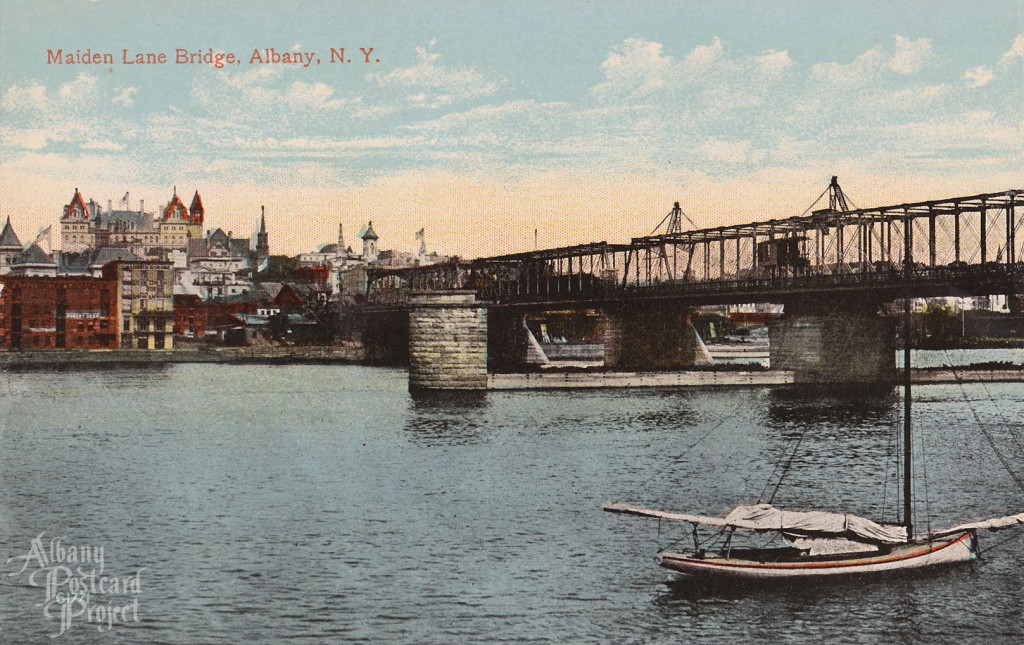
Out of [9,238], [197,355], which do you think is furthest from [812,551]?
[9,238]

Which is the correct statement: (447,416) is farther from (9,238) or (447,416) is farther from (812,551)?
(9,238)

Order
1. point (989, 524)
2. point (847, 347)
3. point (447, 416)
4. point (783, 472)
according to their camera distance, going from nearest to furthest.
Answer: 1. point (989, 524)
2. point (783, 472)
3. point (447, 416)
4. point (847, 347)

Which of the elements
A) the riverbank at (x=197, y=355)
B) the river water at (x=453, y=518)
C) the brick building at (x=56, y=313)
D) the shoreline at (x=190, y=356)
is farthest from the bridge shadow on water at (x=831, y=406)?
the brick building at (x=56, y=313)

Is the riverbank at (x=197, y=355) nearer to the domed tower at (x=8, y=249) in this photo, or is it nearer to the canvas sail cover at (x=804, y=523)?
the domed tower at (x=8, y=249)

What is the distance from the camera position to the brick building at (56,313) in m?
154

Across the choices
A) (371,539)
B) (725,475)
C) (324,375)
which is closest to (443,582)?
(371,539)

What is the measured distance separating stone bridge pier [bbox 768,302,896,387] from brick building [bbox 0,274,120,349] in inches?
4108

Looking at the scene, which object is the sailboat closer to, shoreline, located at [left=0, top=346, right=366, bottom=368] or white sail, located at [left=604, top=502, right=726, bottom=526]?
white sail, located at [left=604, top=502, right=726, bottom=526]

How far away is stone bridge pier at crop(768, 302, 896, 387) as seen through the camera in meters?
101

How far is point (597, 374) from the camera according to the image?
10275cm

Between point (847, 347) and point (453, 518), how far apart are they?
70866 mm

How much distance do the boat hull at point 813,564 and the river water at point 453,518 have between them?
45 cm

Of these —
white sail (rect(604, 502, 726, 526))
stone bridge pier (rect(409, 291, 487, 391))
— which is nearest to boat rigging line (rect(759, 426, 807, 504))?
white sail (rect(604, 502, 726, 526))

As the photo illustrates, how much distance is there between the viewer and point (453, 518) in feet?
129
